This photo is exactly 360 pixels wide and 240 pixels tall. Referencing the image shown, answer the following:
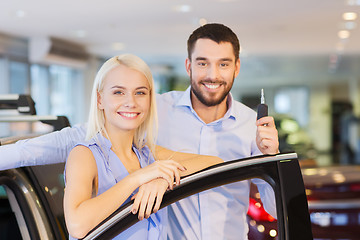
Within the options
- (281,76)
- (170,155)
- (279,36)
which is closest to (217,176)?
(170,155)

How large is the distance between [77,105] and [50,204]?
37.4ft

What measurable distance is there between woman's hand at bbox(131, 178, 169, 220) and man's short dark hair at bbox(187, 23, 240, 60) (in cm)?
47

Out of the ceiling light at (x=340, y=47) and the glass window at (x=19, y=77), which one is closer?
the glass window at (x=19, y=77)

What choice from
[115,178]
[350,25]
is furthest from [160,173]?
[350,25]

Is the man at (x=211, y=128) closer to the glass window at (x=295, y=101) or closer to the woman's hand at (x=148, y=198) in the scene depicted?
the woman's hand at (x=148, y=198)

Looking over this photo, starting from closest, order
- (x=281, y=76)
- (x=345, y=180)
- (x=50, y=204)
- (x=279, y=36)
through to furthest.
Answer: (x=50, y=204) < (x=345, y=180) < (x=279, y=36) < (x=281, y=76)

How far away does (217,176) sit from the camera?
1.18 metres

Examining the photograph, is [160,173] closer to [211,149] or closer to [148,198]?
[148,198]

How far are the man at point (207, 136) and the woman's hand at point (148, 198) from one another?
0.30m

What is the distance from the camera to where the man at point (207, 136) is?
4.70ft

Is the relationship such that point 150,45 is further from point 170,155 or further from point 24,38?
point 170,155

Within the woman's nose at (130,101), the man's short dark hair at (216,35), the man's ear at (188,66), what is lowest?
the woman's nose at (130,101)

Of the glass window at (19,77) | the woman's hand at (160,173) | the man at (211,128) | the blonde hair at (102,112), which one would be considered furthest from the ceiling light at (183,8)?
the woman's hand at (160,173)

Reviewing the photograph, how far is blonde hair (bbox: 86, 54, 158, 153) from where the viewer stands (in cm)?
135
